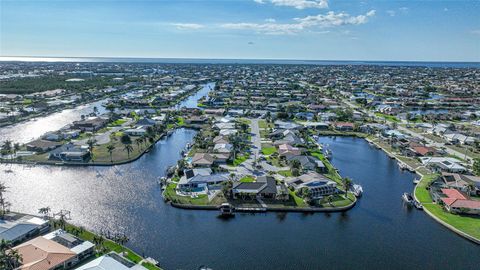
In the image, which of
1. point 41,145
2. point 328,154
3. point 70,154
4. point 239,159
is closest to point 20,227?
point 70,154

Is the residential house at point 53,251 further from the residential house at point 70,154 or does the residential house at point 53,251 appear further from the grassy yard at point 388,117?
the grassy yard at point 388,117

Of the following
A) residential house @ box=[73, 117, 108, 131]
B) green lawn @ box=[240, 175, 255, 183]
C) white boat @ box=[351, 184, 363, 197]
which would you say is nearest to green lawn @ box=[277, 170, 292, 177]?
green lawn @ box=[240, 175, 255, 183]

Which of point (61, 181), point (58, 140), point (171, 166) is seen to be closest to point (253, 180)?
point (171, 166)

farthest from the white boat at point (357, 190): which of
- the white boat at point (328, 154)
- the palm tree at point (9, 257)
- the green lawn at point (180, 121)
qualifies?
the green lawn at point (180, 121)

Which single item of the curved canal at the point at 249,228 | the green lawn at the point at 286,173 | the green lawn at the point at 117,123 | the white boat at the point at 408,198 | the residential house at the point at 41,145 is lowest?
the curved canal at the point at 249,228

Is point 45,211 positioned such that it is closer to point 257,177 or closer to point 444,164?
point 257,177

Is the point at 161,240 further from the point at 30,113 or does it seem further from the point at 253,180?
the point at 30,113

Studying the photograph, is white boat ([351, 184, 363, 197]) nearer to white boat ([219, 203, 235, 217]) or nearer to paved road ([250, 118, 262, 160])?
paved road ([250, 118, 262, 160])
